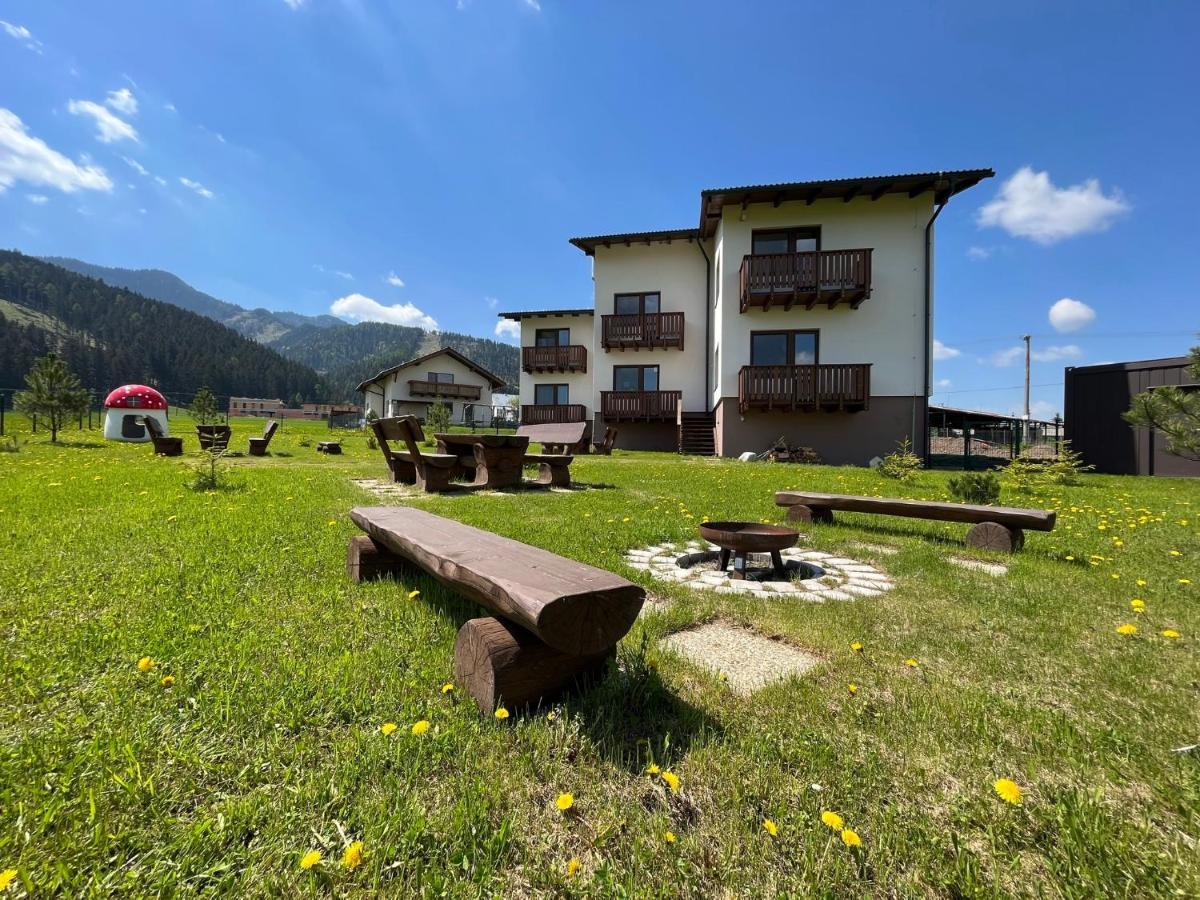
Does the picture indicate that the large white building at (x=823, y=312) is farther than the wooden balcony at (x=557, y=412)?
No

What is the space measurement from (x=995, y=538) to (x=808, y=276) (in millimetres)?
13287

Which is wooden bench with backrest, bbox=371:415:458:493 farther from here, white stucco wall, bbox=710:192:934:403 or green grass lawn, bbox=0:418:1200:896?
white stucco wall, bbox=710:192:934:403

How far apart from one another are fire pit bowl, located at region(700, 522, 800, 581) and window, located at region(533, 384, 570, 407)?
21.5 m

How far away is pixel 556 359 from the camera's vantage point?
79.0 ft

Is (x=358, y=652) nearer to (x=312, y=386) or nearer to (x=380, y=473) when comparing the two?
(x=380, y=473)

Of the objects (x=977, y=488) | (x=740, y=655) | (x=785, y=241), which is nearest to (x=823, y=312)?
(x=785, y=241)

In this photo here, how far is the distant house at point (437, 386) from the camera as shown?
43.0m

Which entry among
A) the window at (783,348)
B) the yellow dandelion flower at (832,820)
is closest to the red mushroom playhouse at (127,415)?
the window at (783,348)

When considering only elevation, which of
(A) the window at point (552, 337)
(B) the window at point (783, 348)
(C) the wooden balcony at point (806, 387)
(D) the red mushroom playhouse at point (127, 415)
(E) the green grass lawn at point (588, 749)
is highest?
(A) the window at point (552, 337)

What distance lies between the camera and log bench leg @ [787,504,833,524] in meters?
5.48

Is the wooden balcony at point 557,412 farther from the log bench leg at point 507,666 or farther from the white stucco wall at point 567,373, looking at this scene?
the log bench leg at point 507,666

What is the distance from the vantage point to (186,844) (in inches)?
46.6

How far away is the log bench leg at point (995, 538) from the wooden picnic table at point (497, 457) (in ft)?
18.1

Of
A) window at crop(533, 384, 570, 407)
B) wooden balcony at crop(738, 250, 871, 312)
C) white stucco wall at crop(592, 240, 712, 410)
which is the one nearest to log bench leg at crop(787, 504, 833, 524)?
wooden balcony at crop(738, 250, 871, 312)
